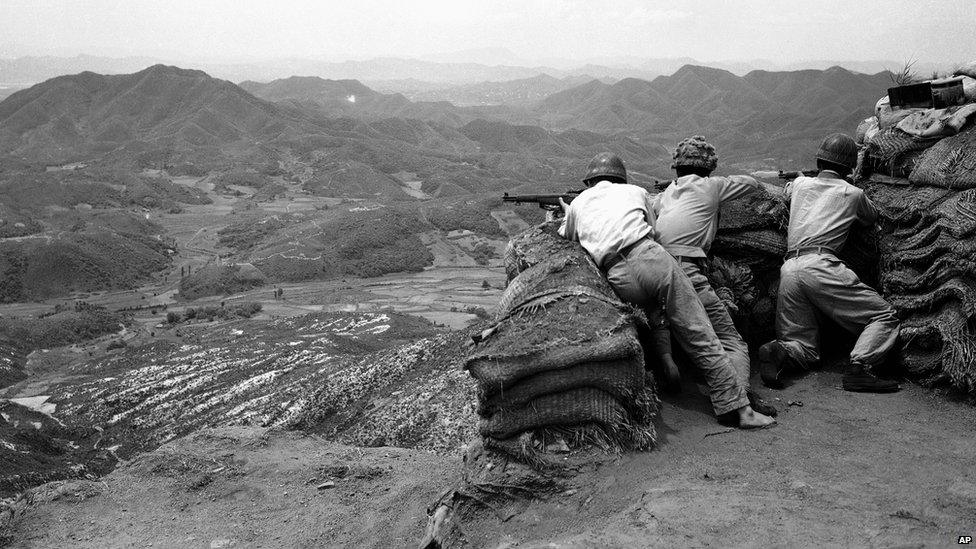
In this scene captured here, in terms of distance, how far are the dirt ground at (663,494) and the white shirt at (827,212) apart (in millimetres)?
1158

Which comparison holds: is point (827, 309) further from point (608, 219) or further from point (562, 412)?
point (562, 412)

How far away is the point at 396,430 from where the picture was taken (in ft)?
35.9

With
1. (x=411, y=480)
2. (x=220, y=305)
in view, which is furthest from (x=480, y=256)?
(x=411, y=480)

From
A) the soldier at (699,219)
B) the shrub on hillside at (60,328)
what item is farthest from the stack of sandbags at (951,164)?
the shrub on hillside at (60,328)

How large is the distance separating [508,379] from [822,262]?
297 centimetres

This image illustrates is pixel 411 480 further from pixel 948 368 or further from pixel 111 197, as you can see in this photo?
pixel 111 197

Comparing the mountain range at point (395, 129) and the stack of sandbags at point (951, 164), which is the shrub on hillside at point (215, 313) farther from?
the mountain range at point (395, 129)

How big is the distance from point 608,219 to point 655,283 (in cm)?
62

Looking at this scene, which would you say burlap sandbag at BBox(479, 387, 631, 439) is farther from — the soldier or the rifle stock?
the rifle stock

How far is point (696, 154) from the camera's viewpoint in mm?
5461

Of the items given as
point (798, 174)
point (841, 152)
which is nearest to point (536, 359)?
point (841, 152)

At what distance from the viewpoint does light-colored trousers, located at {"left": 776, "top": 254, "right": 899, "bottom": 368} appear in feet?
16.2

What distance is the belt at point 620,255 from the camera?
4722 millimetres

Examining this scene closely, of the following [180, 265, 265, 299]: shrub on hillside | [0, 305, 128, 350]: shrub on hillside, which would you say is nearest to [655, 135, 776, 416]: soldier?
[0, 305, 128, 350]: shrub on hillside
